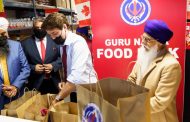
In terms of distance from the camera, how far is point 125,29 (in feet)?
8.05

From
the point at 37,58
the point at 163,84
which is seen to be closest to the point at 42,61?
the point at 37,58

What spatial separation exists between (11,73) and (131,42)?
1.29 metres

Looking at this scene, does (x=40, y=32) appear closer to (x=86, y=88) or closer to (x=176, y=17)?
(x=176, y=17)

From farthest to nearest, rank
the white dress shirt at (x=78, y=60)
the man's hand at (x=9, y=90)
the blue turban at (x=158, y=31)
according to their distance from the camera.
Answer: the man's hand at (x=9, y=90) < the white dress shirt at (x=78, y=60) < the blue turban at (x=158, y=31)

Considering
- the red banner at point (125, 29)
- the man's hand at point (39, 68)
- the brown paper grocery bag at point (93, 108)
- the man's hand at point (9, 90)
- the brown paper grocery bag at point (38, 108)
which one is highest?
the red banner at point (125, 29)

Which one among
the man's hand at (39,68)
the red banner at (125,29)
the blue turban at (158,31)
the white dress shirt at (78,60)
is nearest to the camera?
the blue turban at (158,31)

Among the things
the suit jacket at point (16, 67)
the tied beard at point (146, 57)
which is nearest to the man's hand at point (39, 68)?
the suit jacket at point (16, 67)

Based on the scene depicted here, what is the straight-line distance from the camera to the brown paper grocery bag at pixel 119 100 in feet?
3.41

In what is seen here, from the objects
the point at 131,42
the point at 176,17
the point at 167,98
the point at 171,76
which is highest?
the point at 176,17

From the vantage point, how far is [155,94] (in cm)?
187

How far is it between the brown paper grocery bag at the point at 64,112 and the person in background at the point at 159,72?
55 centimetres

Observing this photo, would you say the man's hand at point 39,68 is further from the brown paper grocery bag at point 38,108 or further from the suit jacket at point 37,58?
the brown paper grocery bag at point 38,108

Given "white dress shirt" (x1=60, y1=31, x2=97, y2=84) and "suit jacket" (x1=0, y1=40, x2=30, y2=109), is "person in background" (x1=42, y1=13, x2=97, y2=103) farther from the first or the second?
"suit jacket" (x1=0, y1=40, x2=30, y2=109)

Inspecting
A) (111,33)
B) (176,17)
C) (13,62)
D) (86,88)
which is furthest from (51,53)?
(86,88)
